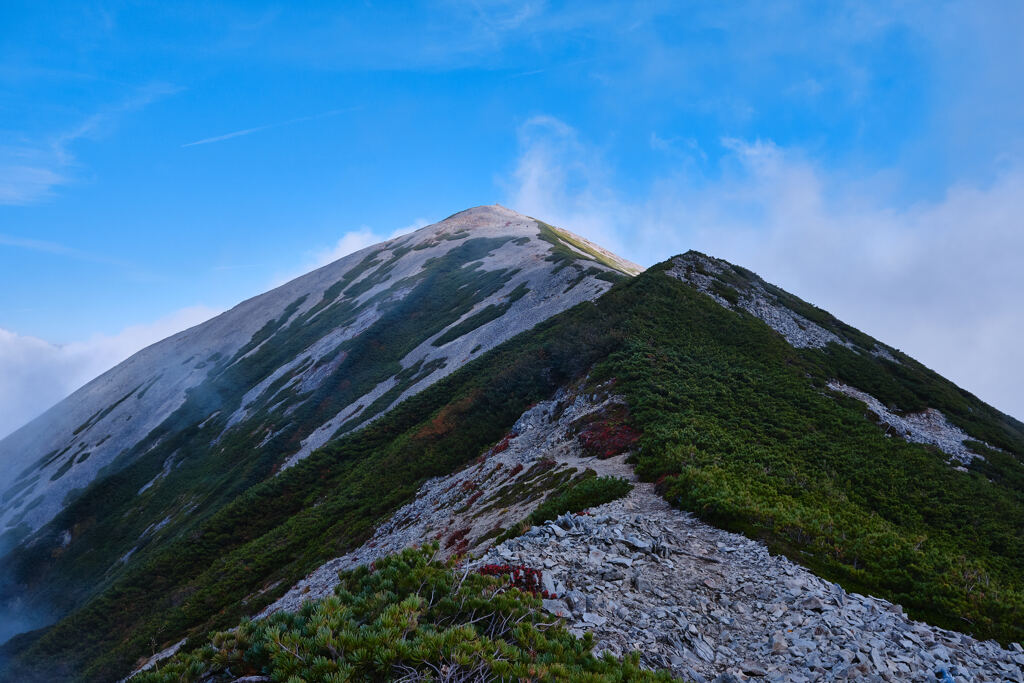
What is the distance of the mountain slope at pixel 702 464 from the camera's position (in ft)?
53.5

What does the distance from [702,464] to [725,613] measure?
874 centimetres

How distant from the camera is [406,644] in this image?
7.31 m

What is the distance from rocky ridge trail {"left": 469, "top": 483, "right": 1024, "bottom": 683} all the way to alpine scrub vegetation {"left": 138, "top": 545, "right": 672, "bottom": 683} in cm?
177

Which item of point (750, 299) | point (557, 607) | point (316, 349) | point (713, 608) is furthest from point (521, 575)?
point (316, 349)

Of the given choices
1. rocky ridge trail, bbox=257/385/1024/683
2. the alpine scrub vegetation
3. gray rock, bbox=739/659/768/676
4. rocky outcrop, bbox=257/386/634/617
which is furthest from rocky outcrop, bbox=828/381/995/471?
the alpine scrub vegetation

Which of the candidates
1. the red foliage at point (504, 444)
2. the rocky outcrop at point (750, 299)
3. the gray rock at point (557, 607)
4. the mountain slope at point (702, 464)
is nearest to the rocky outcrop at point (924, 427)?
the mountain slope at point (702, 464)

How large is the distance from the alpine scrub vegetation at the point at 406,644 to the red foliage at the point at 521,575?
5.49 ft

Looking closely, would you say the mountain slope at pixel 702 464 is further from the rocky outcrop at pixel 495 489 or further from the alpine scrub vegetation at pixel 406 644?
the alpine scrub vegetation at pixel 406 644

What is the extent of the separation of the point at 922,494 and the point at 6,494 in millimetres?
136132

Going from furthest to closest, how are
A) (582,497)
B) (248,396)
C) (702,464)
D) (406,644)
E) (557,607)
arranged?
(248,396) → (702,464) → (582,497) → (557,607) → (406,644)

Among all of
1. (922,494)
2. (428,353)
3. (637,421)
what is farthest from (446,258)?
(922,494)

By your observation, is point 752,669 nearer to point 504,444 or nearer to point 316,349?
point 504,444

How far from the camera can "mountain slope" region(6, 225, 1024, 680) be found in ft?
53.5

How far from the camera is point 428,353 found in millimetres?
64688
